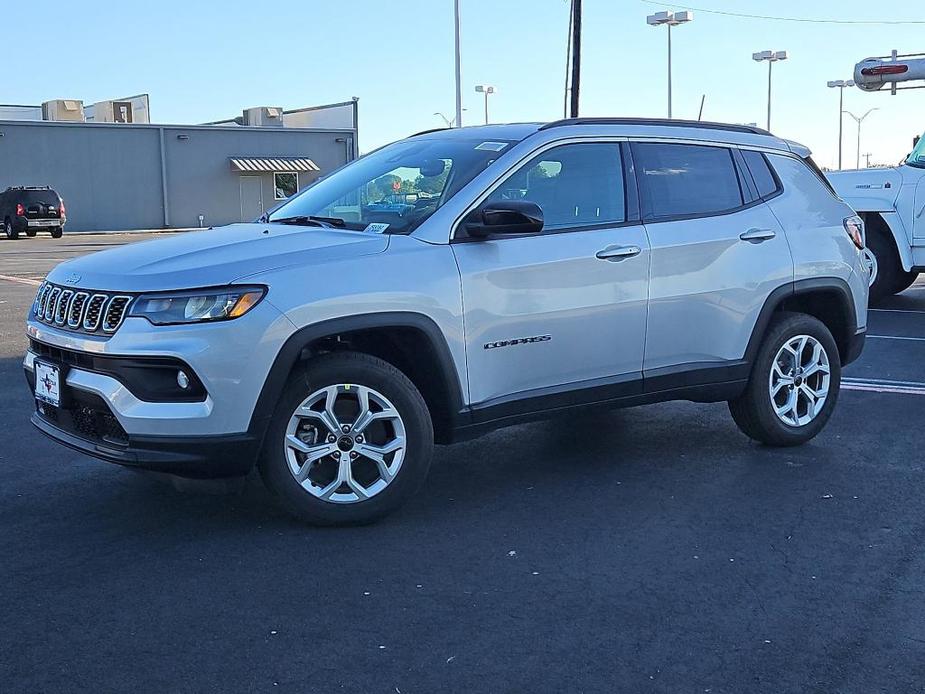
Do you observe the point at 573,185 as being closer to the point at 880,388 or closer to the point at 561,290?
the point at 561,290

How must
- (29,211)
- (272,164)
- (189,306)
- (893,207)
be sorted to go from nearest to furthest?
(189,306) → (893,207) → (29,211) → (272,164)

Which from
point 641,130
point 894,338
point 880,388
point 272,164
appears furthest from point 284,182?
point 641,130

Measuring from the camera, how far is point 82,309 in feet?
15.1

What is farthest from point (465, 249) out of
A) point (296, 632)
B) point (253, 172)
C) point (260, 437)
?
point (253, 172)

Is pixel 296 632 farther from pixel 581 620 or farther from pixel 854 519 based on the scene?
pixel 854 519

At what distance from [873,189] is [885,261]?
2.99 ft

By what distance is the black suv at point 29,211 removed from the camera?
3562cm

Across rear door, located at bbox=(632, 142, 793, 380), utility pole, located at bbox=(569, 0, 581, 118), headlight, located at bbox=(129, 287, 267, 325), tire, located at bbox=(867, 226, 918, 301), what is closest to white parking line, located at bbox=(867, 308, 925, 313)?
tire, located at bbox=(867, 226, 918, 301)

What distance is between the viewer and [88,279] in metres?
4.66

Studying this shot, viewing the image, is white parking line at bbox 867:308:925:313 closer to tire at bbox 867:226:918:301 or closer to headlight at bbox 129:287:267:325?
tire at bbox 867:226:918:301

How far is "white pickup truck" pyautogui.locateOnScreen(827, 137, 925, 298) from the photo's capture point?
12.2 metres

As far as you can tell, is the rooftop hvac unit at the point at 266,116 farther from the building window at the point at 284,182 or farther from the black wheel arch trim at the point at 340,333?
the black wheel arch trim at the point at 340,333

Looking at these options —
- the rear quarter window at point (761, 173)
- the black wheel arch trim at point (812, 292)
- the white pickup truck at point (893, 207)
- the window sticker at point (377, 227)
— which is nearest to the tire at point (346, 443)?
the window sticker at point (377, 227)

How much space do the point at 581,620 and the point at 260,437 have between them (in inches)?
60.2
